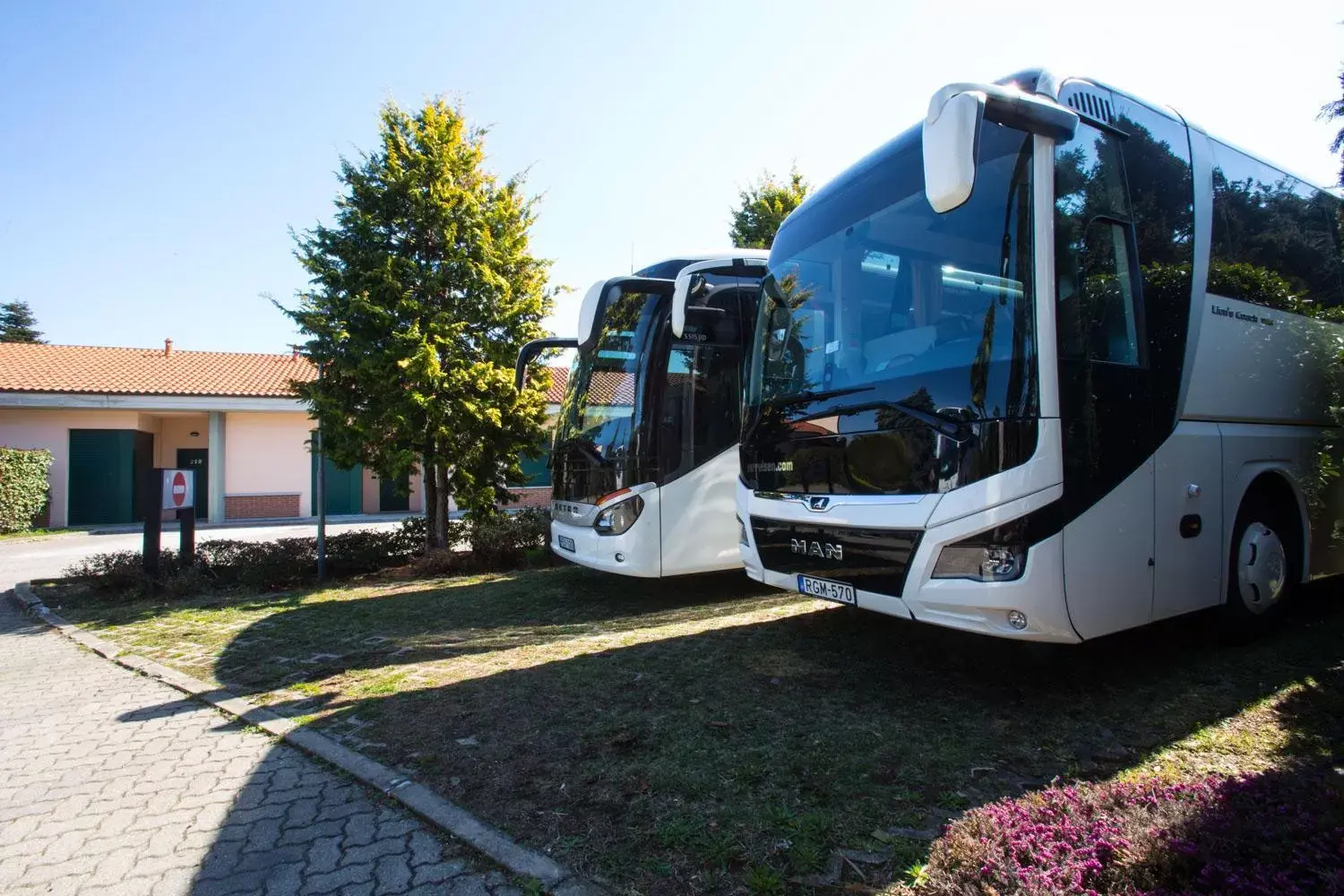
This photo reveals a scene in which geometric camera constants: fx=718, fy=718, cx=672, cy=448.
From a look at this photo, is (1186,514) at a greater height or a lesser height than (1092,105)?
lesser

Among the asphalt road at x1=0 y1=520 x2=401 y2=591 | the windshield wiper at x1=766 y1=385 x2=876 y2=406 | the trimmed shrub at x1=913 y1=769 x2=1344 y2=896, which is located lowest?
the asphalt road at x1=0 y1=520 x2=401 y2=591

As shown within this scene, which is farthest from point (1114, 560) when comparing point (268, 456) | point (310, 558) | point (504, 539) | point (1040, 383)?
point (268, 456)

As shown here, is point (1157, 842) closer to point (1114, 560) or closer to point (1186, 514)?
point (1114, 560)

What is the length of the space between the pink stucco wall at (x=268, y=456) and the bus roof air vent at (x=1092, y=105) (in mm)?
22591

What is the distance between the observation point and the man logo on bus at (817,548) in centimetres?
409

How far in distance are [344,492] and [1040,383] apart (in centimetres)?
2383

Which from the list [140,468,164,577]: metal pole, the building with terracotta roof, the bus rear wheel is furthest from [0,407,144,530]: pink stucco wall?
the bus rear wheel

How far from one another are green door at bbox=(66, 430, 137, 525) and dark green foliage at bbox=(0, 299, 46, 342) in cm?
4581

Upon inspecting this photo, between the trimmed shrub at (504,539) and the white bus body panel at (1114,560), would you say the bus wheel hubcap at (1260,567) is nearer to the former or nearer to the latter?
the white bus body panel at (1114,560)

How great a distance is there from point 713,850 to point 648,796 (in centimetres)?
51

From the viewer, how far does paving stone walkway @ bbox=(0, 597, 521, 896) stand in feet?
8.59

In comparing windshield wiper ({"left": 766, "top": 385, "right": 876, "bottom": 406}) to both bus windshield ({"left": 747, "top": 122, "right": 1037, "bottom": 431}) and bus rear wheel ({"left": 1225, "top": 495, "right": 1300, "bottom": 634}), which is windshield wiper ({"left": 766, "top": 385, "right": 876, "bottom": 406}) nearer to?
bus windshield ({"left": 747, "top": 122, "right": 1037, "bottom": 431})

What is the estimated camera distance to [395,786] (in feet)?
10.7

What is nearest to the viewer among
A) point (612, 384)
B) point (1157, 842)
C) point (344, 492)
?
point (1157, 842)
